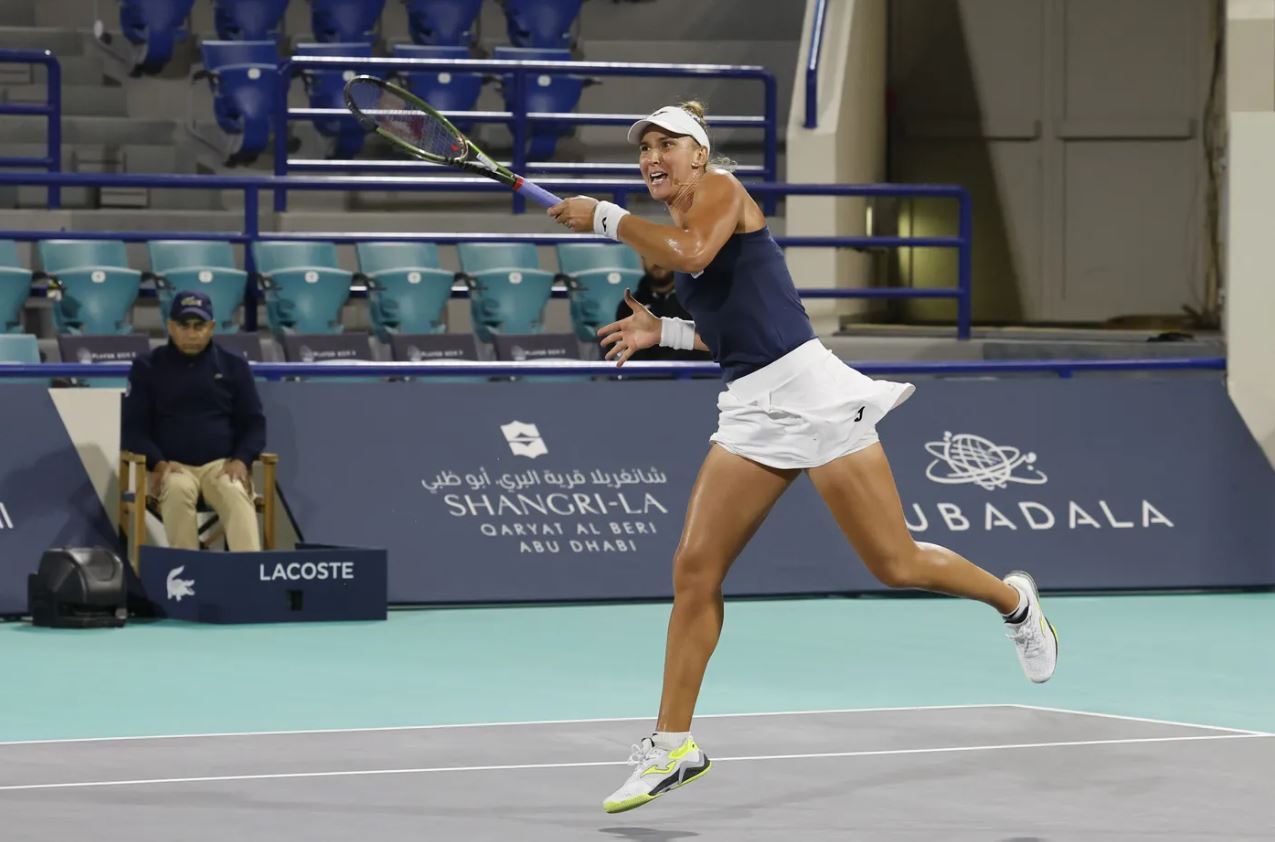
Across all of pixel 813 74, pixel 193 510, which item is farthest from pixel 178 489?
pixel 813 74

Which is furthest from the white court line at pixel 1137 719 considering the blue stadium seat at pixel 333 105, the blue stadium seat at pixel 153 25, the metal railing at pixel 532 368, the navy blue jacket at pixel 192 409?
the blue stadium seat at pixel 153 25

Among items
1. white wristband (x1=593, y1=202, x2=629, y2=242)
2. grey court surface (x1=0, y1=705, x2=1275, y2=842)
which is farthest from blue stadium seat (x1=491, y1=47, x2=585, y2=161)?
white wristband (x1=593, y1=202, x2=629, y2=242)

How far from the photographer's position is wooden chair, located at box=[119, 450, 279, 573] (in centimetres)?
1018

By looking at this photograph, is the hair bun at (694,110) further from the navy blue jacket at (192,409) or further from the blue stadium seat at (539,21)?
the blue stadium seat at (539,21)

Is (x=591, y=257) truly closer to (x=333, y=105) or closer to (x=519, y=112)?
(x=519, y=112)

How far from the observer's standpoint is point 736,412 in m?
5.99

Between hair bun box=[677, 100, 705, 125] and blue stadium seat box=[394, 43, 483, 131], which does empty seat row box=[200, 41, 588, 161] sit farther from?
hair bun box=[677, 100, 705, 125]

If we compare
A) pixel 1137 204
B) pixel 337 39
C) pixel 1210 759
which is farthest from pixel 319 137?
pixel 1210 759

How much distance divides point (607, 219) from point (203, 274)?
7266 millimetres

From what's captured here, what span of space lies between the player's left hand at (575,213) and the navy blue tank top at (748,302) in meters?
0.42

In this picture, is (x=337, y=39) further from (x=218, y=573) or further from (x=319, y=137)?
(x=218, y=573)

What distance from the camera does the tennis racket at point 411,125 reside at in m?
6.41

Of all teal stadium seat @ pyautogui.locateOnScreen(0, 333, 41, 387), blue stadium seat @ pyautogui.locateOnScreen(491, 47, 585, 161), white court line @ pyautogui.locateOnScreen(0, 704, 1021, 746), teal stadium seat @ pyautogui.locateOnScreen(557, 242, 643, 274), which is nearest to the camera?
white court line @ pyautogui.locateOnScreen(0, 704, 1021, 746)

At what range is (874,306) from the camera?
17.5 meters
